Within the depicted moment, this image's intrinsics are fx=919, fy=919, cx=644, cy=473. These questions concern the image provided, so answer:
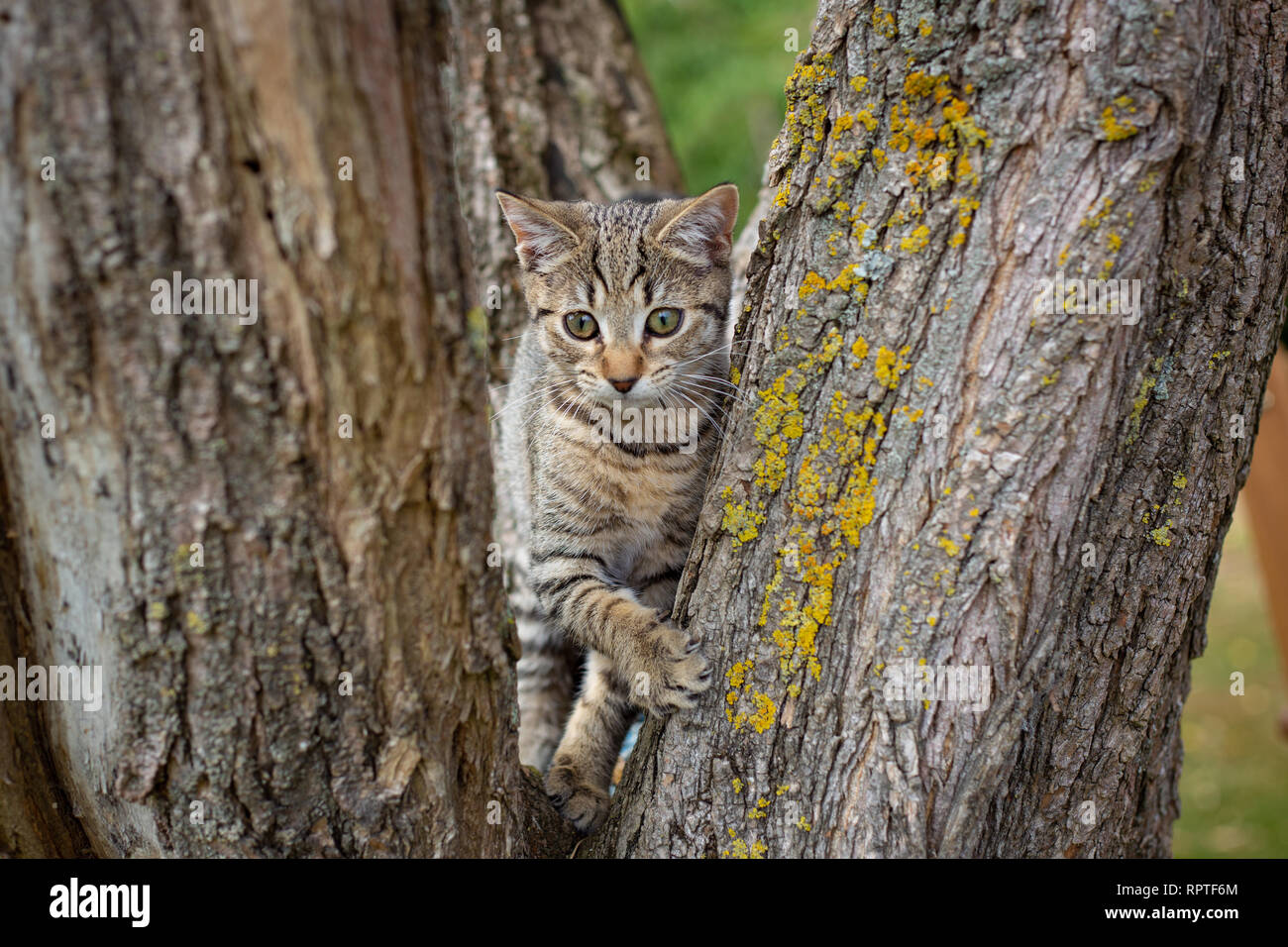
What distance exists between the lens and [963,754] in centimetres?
201

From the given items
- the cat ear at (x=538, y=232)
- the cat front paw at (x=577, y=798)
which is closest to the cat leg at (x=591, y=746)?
the cat front paw at (x=577, y=798)

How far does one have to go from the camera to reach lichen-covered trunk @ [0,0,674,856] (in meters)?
1.48

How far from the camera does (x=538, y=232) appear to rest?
3129mm

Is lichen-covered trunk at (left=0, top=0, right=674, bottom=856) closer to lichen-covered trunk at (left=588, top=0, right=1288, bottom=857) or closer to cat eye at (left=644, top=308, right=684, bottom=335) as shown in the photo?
lichen-covered trunk at (left=588, top=0, right=1288, bottom=857)

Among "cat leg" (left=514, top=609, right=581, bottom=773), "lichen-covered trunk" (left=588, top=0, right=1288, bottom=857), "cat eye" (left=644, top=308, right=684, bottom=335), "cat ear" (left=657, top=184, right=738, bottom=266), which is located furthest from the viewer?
"cat leg" (left=514, top=609, right=581, bottom=773)

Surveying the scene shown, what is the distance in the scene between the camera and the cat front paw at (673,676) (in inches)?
89.9

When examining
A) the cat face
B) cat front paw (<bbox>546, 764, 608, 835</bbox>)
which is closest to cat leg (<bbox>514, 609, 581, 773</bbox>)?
cat front paw (<bbox>546, 764, 608, 835</bbox>)

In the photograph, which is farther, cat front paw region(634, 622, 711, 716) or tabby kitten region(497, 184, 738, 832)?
tabby kitten region(497, 184, 738, 832)

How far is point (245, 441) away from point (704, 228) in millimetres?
1875

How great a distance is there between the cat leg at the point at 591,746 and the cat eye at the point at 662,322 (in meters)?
1.09

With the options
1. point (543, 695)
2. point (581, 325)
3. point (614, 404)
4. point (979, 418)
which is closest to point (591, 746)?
point (543, 695)

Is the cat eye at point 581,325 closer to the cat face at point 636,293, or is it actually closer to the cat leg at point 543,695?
the cat face at point 636,293
